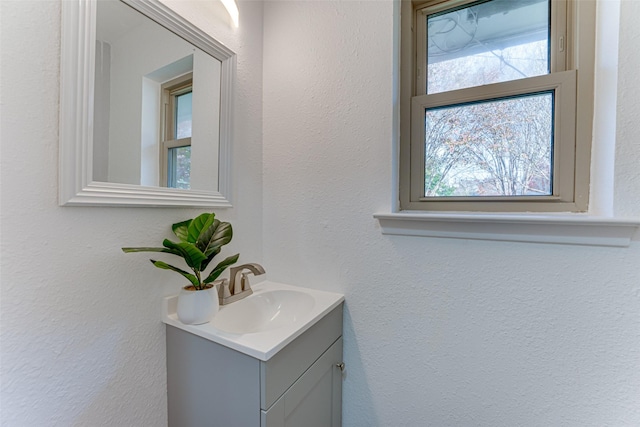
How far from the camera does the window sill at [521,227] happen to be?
2.35ft

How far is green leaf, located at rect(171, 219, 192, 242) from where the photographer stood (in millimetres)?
839

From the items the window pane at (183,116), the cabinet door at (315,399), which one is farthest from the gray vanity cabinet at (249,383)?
the window pane at (183,116)

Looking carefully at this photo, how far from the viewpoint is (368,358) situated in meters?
1.06

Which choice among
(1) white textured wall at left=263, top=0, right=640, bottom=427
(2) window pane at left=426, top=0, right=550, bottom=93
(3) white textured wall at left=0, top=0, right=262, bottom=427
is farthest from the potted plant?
(2) window pane at left=426, top=0, right=550, bottom=93

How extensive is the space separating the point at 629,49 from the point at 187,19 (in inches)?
53.1

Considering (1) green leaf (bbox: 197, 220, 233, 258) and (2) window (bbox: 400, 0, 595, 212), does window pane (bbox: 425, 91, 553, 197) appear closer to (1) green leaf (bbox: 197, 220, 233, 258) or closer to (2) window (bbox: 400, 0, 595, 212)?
(2) window (bbox: 400, 0, 595, 212)

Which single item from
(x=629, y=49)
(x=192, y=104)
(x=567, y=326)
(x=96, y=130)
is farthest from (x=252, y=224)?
(x=629, y=49)

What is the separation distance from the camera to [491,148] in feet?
3.14

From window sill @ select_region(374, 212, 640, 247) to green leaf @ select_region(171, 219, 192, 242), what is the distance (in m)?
0.66

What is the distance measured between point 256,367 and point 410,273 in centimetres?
61

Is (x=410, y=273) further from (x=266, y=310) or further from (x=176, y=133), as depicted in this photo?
(x=176, y=133)

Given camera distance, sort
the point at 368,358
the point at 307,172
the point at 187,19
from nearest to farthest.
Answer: the point at 187,19, the point at 368,358, the point at 307,172

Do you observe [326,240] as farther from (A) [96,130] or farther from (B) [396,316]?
(A) [96,130]

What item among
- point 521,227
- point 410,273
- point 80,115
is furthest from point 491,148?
point 80,115
